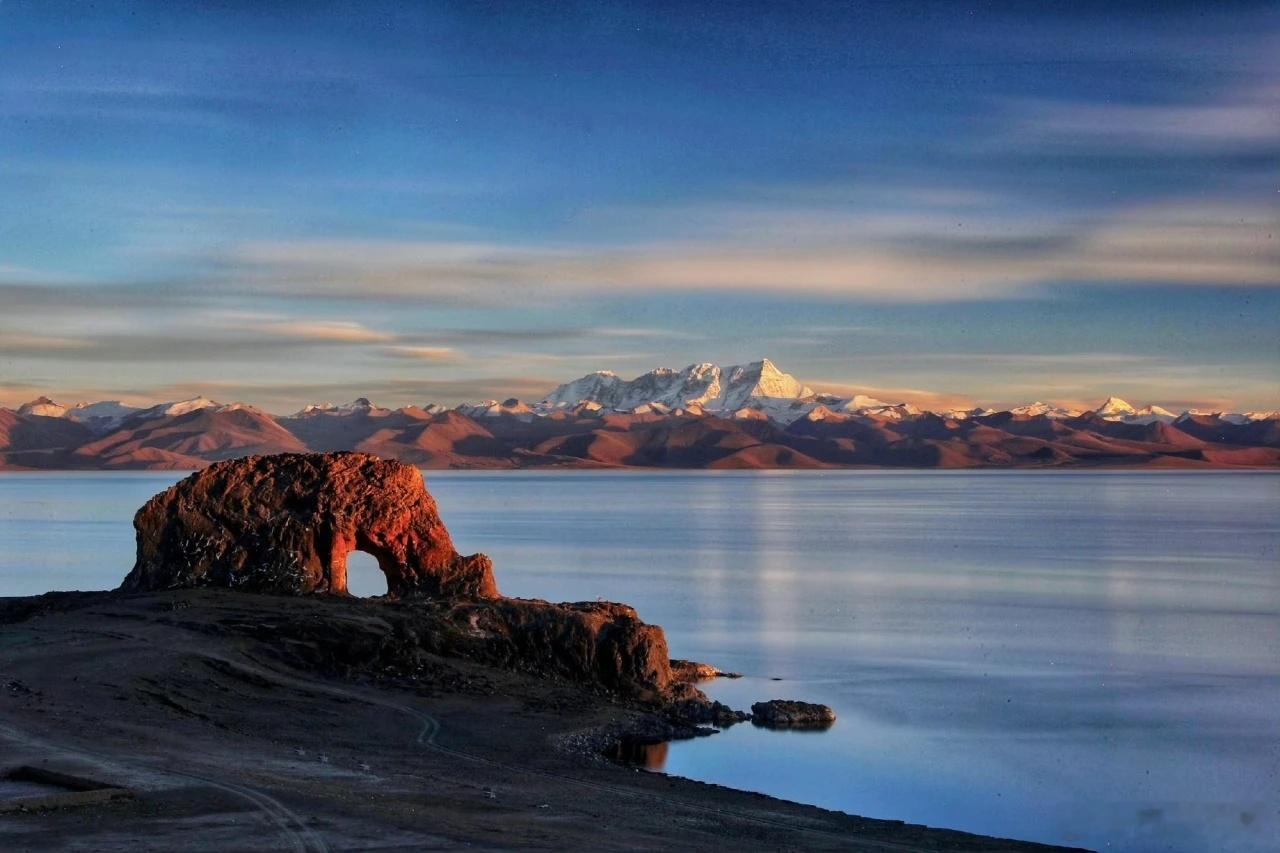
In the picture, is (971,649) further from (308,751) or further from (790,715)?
(308,751)

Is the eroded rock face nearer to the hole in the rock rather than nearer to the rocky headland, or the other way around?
the rocky headland

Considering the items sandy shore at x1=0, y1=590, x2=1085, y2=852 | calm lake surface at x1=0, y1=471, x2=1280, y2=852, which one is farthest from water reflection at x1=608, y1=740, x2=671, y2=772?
sandy shore at x1=0, y1=590, x2=1085, y2=852

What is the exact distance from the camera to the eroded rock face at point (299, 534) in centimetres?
2962

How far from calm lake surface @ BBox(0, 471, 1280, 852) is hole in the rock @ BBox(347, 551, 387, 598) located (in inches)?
189

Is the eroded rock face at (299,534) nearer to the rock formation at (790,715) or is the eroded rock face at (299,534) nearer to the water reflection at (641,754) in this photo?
the rock formation at (790,715)

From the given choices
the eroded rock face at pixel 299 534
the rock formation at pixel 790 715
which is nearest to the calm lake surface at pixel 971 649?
the rock formation at pixel 790 715

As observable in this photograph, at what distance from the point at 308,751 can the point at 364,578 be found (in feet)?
113

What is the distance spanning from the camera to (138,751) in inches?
Answer: 638

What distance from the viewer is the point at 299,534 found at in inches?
1176

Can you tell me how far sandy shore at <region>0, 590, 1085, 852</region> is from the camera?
42.4 ft

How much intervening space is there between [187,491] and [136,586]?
2280 mm

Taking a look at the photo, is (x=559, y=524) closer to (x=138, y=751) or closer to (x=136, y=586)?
(x=136, y=586)

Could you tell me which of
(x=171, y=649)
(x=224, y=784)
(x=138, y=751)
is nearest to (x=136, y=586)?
(x=171, y=649)

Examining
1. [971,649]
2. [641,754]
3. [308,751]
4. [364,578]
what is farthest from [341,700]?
[364,578]
